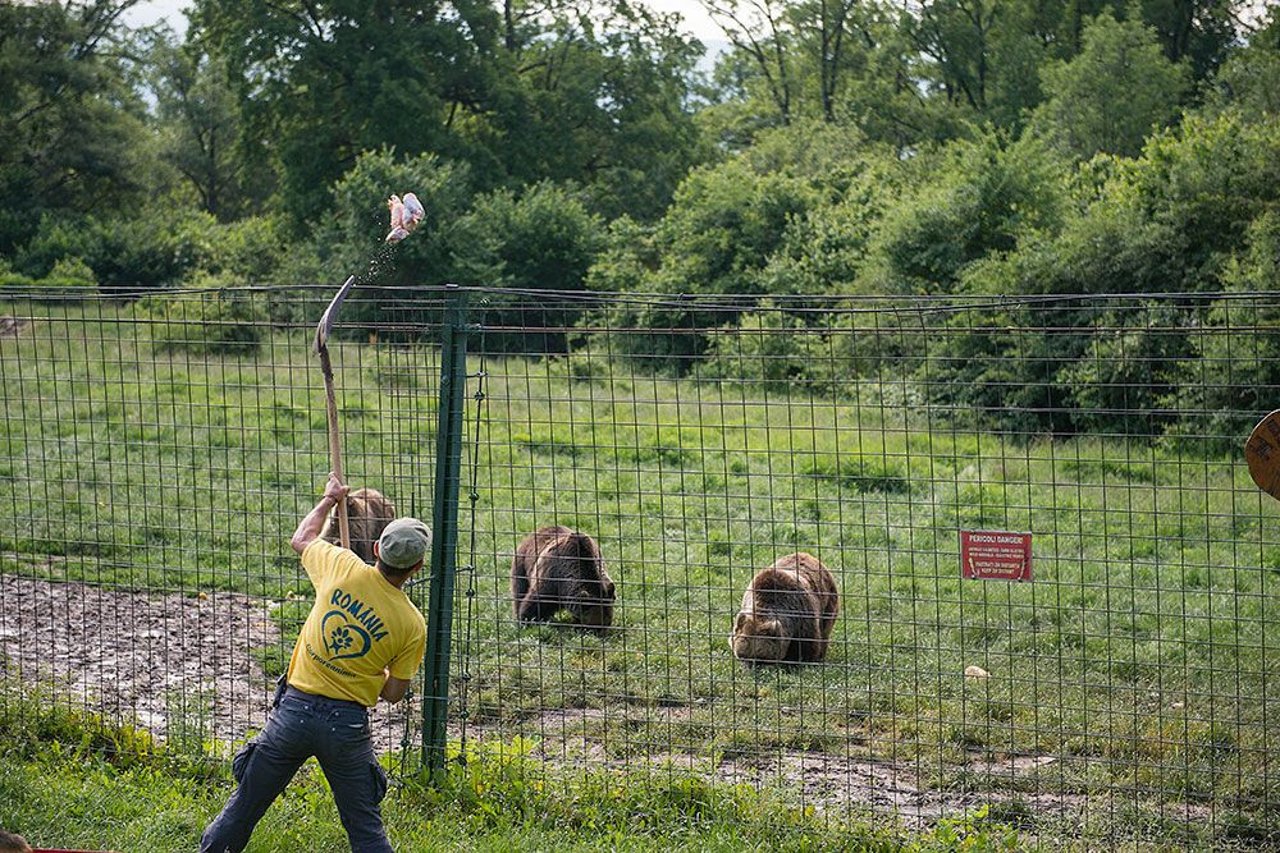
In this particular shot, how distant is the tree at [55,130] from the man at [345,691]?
45.1 m

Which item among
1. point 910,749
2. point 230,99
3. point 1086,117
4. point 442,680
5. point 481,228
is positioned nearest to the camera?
point 442,680

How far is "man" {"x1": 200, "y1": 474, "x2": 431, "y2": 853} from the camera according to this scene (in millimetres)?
5477

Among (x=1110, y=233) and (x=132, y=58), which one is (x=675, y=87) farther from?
(x=1110, y=233)

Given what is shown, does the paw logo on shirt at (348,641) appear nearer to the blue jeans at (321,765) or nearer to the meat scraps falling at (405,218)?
the blue jeans at (321,765)

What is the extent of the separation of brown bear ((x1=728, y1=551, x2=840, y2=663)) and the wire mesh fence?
0.11ft

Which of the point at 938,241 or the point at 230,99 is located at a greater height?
the point at 230,99

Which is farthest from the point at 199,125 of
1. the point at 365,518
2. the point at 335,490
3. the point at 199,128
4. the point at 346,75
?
the point at 335,490

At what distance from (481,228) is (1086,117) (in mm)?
19190

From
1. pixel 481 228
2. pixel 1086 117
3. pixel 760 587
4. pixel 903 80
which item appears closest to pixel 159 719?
pixel 760 587

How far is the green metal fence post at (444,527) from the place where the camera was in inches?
276

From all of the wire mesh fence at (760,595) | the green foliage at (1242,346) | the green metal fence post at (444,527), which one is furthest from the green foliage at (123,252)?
the green metal fence post at (444,527)

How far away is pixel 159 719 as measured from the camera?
331 inches

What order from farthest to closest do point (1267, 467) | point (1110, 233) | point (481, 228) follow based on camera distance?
point (481, 228)
point (1110, 233)
point (1267, 467)

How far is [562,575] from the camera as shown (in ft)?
35.9
